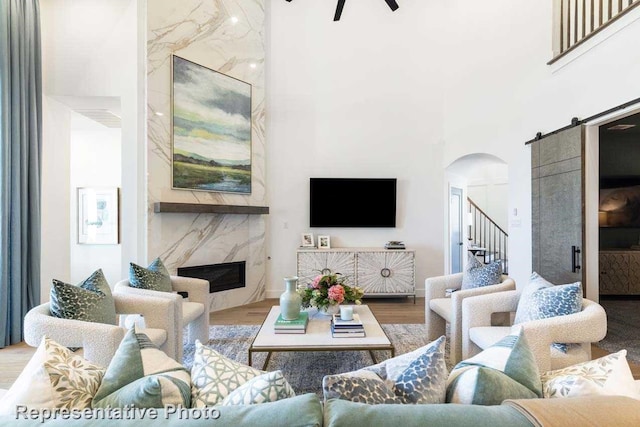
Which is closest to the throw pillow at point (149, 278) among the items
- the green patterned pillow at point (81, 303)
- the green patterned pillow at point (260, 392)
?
the green patterned pillow at point (81, 303)

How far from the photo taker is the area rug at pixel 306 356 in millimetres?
2662

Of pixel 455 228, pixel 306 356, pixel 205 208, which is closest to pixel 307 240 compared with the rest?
pixel 205 208

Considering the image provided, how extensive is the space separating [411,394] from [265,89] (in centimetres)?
508

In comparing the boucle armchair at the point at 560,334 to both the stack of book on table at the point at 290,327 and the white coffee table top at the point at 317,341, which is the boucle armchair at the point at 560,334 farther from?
the stack of book on table at the point at 290,327

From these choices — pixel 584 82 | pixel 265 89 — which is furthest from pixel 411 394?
pixel 265 89

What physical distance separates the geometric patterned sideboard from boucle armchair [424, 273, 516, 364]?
127 inches

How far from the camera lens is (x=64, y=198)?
162 inches

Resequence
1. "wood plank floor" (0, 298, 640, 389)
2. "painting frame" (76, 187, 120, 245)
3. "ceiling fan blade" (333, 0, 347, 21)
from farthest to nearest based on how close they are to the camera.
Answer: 1. "painting frame" (76, 187, 120, 245)
2. "ceiling fan blade" (333, 0, 347, 21)
3. "wood plank floor" (0, 298, 640, 389)

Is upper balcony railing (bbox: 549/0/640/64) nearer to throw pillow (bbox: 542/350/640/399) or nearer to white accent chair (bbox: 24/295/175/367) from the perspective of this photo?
throw pillow (bbox: 542/350/640/399)

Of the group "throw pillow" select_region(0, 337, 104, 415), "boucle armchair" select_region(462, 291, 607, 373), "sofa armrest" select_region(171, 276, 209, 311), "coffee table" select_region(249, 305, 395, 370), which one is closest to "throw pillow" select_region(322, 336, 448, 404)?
"throw pillow" select_region(0, 337, 104, 415)

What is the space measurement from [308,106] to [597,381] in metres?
4.98

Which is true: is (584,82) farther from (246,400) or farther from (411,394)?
(246,400)

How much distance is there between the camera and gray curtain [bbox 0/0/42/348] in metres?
3.24

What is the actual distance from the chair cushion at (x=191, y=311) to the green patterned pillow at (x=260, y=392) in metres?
2.02
